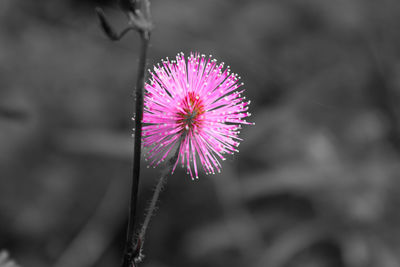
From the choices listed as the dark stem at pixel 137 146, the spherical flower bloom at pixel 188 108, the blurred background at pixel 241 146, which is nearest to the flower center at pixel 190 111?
the spherical flower bloom at pixel 188 108

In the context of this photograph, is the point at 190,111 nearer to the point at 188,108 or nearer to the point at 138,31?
the point at 188,108

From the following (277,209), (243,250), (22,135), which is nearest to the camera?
(243,250)

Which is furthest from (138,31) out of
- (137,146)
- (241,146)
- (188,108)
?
(241,146)

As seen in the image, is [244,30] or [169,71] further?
[244,30]

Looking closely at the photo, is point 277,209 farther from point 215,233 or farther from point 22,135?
point 22,135

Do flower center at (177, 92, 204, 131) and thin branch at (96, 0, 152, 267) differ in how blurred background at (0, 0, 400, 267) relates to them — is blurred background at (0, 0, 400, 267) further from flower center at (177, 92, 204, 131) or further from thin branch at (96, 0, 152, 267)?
thin branch at (96, 0, 152, 267)

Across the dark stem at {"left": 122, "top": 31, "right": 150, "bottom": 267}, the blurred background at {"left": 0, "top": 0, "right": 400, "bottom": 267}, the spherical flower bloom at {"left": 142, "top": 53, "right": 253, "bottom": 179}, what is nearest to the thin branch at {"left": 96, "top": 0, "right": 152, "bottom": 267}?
the dark stem at {"left": 122, "top": 31, "right": 150, "bottom": 267}

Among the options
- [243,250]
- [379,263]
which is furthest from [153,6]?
[379,263]
